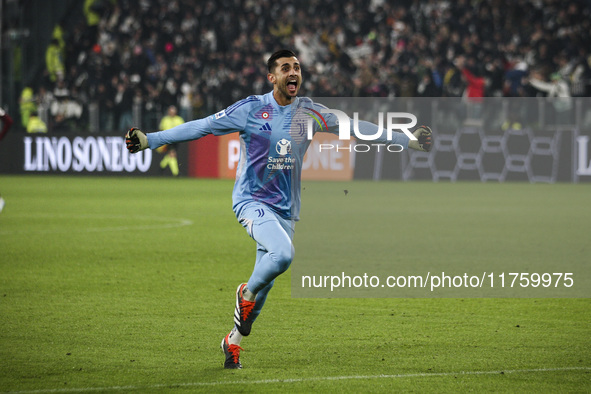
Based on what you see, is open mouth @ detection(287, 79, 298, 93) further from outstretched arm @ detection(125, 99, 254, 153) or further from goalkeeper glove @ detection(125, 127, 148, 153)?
goalkeeper glove @ detection(125, 127, 148, 153)

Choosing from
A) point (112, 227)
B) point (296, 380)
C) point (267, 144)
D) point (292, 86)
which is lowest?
point (112, 227)

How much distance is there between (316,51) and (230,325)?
23207 mm

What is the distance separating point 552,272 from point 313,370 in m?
5.63

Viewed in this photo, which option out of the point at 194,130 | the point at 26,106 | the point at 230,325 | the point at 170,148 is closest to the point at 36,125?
the point at 26,106

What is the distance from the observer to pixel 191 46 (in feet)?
105

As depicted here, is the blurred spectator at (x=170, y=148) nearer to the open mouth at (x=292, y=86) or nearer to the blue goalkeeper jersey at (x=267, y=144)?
the blue goalkeeper jersey at (x=267, y=144)

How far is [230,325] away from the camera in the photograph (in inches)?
318

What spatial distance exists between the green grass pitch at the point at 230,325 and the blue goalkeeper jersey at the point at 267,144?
1.07m

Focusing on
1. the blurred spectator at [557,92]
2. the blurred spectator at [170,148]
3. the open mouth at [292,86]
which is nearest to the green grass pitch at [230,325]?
the open mouth at [292,86]

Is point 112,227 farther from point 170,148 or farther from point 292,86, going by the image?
point 170,148

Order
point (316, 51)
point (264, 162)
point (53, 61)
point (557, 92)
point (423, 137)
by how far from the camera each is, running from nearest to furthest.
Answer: point (264, 162) < point (423, 137) < point (557, 92) < point (316, 51) < point (53, 61)

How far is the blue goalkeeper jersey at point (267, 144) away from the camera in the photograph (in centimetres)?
654

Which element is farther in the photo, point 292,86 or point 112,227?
point 112,227

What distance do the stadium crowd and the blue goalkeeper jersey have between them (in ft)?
68.4
